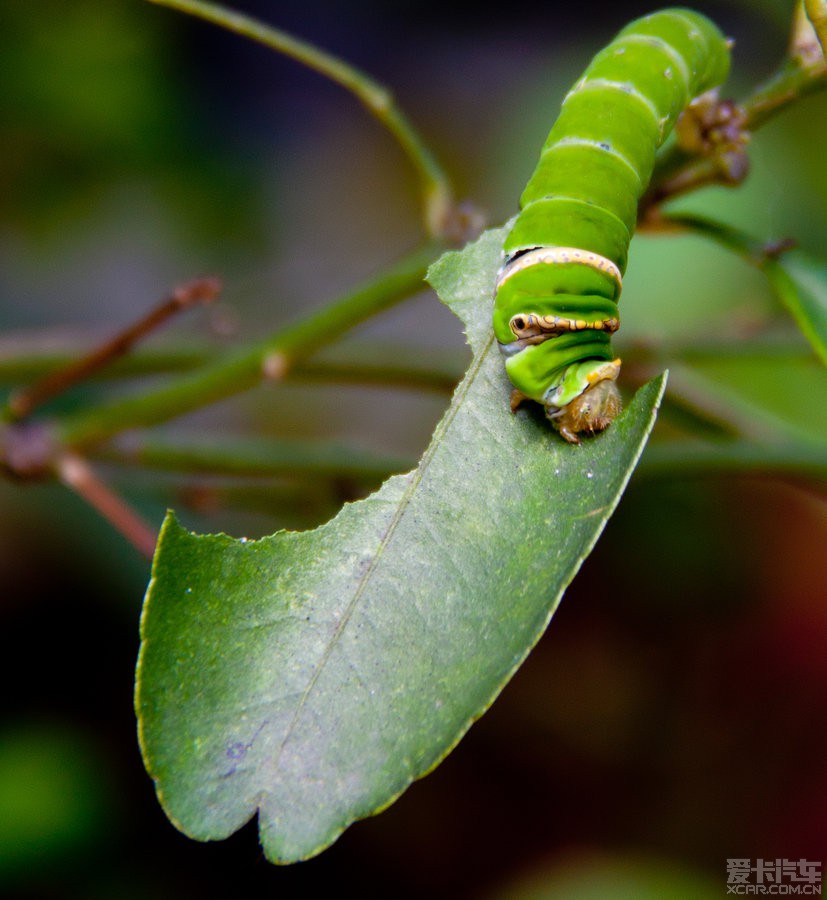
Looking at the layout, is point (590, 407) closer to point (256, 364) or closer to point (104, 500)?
Result: point (256, 364)

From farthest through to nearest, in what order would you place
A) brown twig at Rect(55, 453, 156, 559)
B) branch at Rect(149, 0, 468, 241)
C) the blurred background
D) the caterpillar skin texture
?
1. the blurred background
2. brown twig at Rect(55, 453, 156, 559)
3. branch at Rect(149, 0, 468, 241)
4. the caterpillar skin texture

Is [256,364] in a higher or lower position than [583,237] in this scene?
lower

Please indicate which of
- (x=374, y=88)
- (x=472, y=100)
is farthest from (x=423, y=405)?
(x=374, y=88)

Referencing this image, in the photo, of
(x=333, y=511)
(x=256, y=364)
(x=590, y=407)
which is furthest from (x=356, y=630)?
(x=333, y=511)

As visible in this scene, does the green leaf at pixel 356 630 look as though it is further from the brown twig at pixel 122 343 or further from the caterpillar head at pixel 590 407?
the brown twig at pixel 122 343

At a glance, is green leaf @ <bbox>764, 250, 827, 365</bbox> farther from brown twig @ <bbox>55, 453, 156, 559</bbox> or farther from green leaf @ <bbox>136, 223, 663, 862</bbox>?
brown twig @ <bbox>55, 453, 156, 559</bbox>

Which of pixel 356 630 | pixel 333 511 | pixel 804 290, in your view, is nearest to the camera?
pixel 356 630

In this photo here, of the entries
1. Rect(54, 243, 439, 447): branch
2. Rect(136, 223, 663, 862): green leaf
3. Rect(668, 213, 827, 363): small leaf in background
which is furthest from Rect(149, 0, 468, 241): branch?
Rect(136, 223, 663, 862): green leaf
